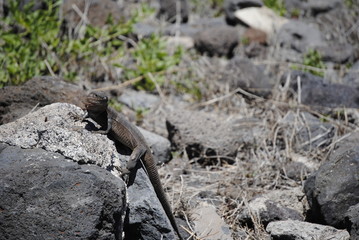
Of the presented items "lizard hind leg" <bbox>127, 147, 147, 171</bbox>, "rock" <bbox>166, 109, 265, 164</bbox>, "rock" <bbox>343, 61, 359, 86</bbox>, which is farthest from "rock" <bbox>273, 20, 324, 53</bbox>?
"lizard hind leg" <bbox>127, 147, 147, 171</bbox>

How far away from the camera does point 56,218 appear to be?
3549 mm

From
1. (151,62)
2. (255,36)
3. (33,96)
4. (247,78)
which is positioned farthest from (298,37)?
(33,96)

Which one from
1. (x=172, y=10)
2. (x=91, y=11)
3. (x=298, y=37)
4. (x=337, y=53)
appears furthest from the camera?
(x=172, y=10)

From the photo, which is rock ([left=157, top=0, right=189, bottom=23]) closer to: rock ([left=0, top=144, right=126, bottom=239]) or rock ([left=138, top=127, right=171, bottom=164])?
rock ([left=138, top=127, right=171, bottom=164])

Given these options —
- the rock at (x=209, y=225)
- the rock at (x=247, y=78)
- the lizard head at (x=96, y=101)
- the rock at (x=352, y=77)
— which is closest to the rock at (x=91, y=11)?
the rock at (x=247, y=78)

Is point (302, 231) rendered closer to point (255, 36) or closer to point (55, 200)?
point (55, 200)

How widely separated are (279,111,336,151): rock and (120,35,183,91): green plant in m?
2.20

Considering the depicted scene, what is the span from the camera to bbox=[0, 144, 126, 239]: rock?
3.53m

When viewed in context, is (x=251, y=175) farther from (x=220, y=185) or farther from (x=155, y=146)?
(x=155, y=146)

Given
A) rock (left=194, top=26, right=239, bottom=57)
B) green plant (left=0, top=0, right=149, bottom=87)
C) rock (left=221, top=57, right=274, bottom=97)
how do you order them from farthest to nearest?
rock (left=194, top=26, right=239, bottom=57)
rock (left=221, top=57, right=274, bottom=97)
green plant (left=0, top=0, right=149, bottom=87)

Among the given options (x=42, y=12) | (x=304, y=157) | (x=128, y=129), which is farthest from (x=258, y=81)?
(x=128, y=129)

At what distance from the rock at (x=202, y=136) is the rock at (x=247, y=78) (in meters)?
1.65

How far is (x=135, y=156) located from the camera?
444cm

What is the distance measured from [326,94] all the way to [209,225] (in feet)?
12.4
